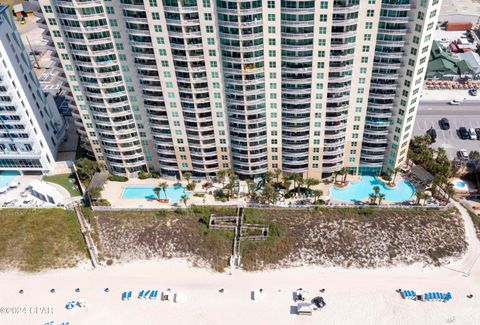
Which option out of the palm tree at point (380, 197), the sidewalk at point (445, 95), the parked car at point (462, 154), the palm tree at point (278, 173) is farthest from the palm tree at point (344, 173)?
the sidewalk at point (445, 95)

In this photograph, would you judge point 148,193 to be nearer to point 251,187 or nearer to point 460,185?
point 251,187

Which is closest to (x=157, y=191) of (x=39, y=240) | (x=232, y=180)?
(x=232, y=180)

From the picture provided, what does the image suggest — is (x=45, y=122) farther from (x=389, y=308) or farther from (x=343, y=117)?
(x=389, y=308)

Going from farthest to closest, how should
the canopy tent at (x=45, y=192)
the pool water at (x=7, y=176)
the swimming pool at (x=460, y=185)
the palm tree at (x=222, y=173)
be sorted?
the pool water at (x=7, y=176) < the canopy tent at (x=45, y=192) < the swimming pool at (x=460, y=185) < the palm tree at (x=222, y=173)

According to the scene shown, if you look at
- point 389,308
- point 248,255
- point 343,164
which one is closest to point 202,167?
point 248,255

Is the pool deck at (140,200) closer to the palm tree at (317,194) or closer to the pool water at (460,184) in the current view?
the palm tree at (317,194)

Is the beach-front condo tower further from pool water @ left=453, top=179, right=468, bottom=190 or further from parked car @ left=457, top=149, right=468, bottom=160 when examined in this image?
parked car @ left=457, top=149, right=468, bottom=160
